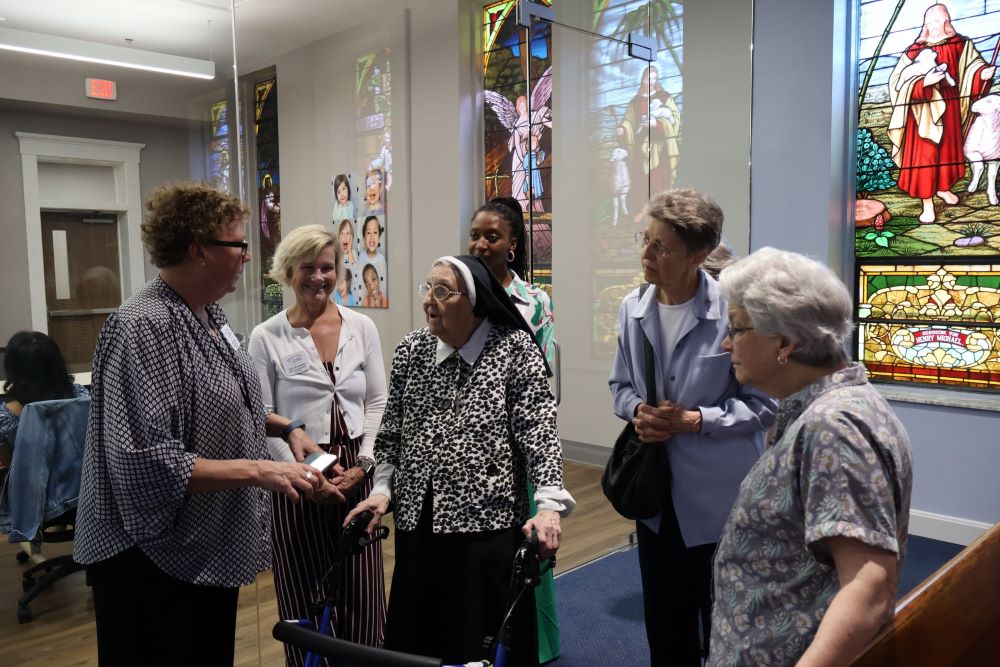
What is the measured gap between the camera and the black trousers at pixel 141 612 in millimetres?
1564

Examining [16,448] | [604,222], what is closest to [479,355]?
[16,448]

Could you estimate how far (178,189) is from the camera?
1628 millimetres

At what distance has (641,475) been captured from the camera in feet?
6.75

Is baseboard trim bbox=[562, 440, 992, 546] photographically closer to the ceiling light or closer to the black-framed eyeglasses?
the ceiling light

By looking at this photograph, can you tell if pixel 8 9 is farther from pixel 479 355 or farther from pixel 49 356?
pixel 479 355

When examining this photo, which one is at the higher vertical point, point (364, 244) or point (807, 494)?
point (364, 244)

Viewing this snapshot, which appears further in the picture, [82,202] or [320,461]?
[82,202]

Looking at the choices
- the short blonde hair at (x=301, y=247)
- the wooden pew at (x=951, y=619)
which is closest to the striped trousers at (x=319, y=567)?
the short blonde hair at (x=301, y=247)

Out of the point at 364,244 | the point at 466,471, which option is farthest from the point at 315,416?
the point at 364,244

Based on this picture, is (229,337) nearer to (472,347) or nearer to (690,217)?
(472,347)

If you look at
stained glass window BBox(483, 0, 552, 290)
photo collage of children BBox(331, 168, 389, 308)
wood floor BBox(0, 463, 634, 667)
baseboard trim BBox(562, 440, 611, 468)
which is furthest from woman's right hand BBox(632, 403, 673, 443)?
stained glass window BBox(483, 0, 552, 290)

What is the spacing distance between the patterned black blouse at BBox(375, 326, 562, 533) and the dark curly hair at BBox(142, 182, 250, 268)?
0.59 meters

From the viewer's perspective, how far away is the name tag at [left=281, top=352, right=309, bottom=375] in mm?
2295

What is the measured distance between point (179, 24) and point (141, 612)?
193cm
